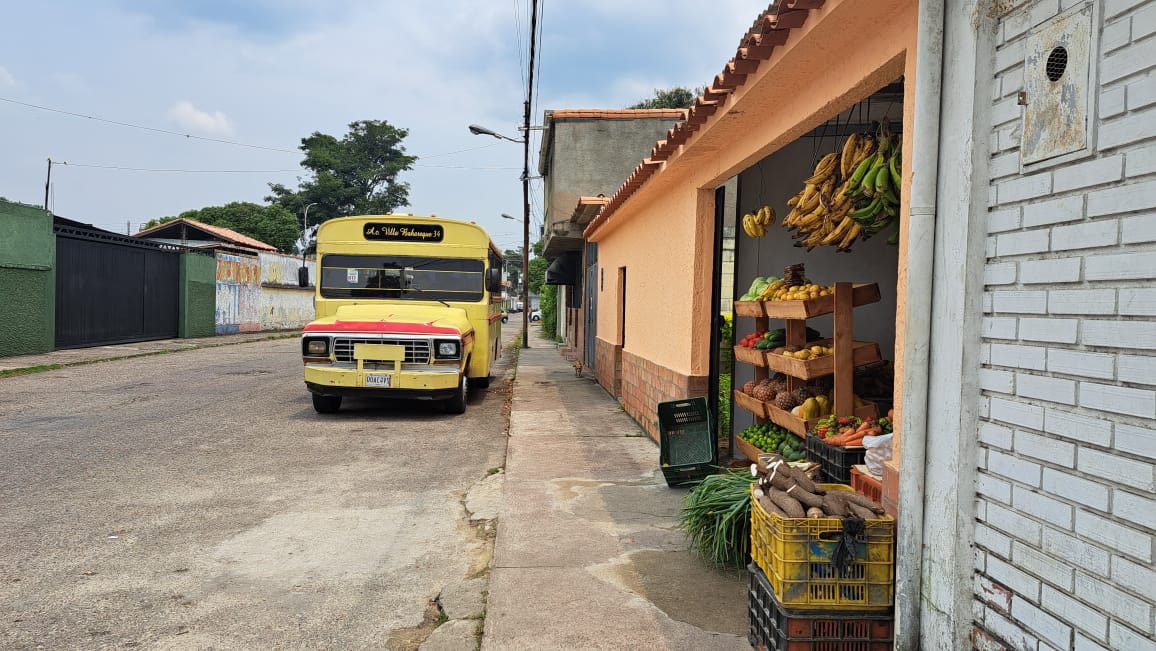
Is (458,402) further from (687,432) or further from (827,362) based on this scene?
(827,362)

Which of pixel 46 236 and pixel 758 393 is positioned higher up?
pixel 46 236

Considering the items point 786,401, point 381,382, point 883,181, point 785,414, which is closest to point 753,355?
point 786,401

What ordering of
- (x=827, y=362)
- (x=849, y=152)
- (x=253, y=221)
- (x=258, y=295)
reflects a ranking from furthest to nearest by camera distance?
1. (x=253, y=221)
2. (x=258, y=295)
3. (x=827, y=362)
4. (x=849, y=152)

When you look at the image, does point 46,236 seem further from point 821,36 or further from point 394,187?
point 394,187

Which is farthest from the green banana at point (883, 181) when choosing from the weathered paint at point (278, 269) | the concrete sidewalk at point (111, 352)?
the weathered paint at point (278, 269)

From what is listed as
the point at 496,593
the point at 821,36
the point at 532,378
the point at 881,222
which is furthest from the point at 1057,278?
the point at 532,378

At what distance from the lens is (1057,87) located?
8.68 ft

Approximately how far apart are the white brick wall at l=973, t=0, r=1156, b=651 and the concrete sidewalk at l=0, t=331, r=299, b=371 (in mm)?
16143

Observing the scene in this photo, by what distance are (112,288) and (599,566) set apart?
20455 millimetres

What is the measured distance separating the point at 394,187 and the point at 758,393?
2382 inches

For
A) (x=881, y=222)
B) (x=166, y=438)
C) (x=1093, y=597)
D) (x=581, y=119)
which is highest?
(x=581, y=119)

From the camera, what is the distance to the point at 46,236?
1769 cm

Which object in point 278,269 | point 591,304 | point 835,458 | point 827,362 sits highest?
point 278,269

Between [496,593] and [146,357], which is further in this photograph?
[146,357]
